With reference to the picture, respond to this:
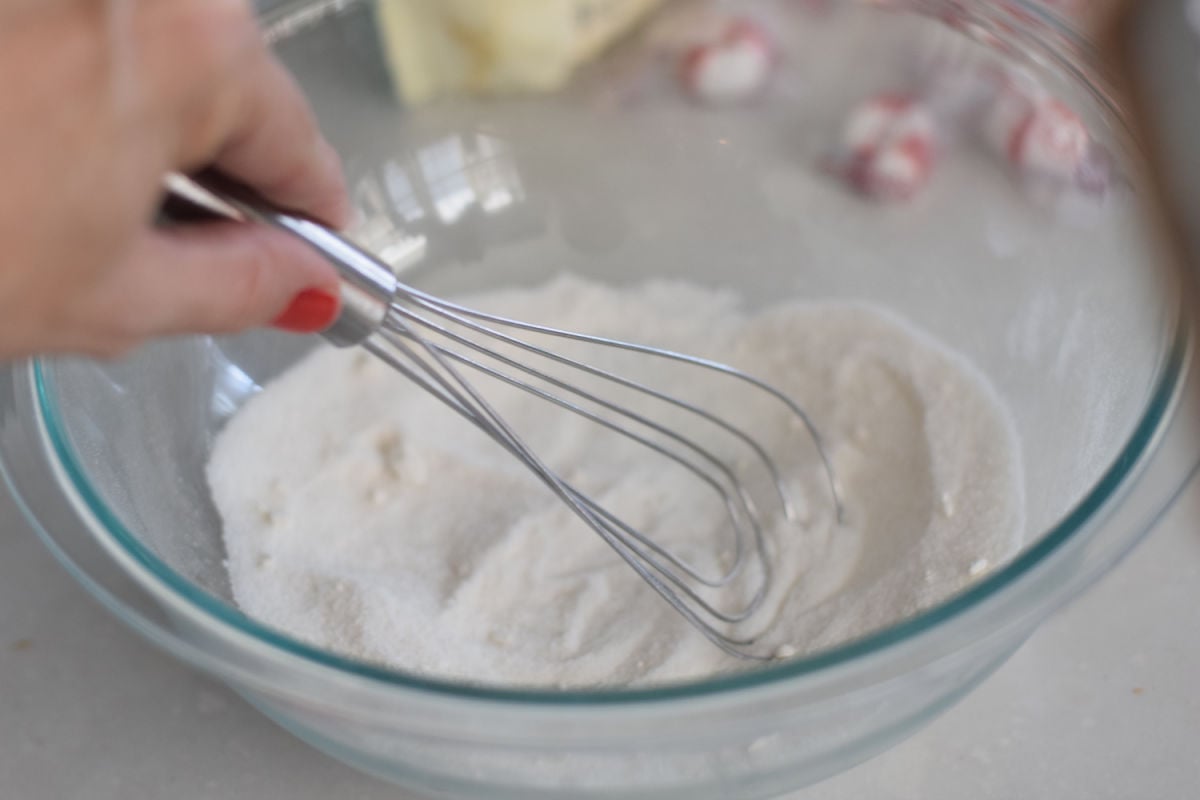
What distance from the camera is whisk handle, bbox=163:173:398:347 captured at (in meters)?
0.43

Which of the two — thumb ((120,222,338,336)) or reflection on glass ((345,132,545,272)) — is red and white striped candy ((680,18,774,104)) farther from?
thumb ((120,222,338,336))

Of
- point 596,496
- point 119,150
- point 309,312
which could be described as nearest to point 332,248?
point 309,312

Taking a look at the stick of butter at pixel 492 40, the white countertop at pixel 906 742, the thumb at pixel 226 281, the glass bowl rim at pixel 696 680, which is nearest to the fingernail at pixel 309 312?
the thumb at pixel 226 281

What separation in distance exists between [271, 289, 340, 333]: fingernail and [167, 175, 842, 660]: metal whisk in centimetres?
1

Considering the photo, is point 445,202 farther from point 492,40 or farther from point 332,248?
point 332,248

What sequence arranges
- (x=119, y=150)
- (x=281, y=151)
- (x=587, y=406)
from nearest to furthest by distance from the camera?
(x=119, y=150) < (x=281, y=151) < (x=587, y=406)

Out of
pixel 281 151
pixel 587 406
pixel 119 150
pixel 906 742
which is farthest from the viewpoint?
pixel 587 406

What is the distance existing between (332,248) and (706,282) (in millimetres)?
403

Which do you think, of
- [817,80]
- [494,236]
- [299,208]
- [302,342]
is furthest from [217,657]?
[817,80]

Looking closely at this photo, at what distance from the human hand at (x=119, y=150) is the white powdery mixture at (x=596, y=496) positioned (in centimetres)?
26

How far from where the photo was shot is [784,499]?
664 mm

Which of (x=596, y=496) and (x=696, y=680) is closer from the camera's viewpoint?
(x=696, y=680)

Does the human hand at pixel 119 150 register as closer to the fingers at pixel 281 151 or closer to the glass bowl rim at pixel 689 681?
the fingers at pixel 281 151

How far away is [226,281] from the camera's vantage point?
1.26 feet
